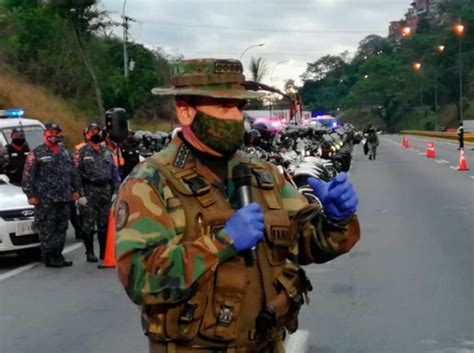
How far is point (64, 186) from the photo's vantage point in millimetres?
10336

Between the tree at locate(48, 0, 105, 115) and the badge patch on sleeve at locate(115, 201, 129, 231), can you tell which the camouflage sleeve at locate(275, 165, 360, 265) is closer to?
the badge patch on sleeve at locate(115, 201, 129, 231)

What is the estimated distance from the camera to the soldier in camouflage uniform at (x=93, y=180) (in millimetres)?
10539

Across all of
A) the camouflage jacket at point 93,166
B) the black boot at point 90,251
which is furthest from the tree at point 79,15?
the camouflage jacket at point 93,166

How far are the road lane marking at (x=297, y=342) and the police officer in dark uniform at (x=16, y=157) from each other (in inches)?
272

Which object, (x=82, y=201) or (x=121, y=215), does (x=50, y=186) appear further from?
(x=121, y=215)

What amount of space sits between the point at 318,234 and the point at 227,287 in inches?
17.6

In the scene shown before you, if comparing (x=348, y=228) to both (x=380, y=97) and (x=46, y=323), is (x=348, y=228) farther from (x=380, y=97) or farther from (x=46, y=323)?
(x=380, y=97)

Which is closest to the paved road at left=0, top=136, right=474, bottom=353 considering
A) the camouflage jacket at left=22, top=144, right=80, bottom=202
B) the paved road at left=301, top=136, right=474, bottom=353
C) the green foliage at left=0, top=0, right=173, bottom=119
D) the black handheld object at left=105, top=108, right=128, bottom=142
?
the paved road at left=301, top=136, right=474, bottom=353

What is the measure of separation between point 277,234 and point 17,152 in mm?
11230

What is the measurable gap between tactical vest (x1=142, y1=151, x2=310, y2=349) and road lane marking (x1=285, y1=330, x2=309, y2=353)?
3504 millimetres

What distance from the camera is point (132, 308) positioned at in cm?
801

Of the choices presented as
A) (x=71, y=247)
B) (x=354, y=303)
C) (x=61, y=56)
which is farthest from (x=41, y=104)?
(x=354, y=303)

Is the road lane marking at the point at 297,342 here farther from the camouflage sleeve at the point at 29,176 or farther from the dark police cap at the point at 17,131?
the dark police cap at the point at 17,131

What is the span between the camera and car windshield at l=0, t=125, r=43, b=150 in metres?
15.2
